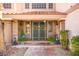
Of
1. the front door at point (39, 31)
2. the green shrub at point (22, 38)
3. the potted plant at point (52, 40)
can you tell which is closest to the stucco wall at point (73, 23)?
the potted plant at point (52, 40)

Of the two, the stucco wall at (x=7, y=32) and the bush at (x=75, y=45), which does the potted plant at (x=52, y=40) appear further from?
the stucco wall at (x=7, y=32)

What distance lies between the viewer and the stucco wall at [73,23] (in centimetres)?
662

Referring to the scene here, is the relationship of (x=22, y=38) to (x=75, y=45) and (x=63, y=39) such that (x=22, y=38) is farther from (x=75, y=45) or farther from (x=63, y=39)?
(x=75, y=45)

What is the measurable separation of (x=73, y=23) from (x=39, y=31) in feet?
2.34

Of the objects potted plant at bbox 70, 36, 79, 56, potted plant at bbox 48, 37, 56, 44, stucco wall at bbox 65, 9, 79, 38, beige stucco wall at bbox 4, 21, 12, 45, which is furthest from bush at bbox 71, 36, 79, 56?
beige stucco wall at bbox 4, 21, 12, 45

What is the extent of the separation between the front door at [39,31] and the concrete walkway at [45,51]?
0.67ft

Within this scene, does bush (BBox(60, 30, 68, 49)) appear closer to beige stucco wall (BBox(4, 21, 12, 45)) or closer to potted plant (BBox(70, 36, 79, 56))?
potted plant (BBox(70, 36, 79, 56))

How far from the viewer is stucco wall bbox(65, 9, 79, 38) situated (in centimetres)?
662

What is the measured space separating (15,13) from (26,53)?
2.73 ft

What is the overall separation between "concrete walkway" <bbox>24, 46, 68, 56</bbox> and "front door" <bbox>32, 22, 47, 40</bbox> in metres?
0.20

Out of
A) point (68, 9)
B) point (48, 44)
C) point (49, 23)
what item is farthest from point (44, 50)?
point (68, 9)

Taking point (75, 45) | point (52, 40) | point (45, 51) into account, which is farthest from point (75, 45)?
point (45, 51)

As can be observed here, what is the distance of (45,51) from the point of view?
6.67 meters

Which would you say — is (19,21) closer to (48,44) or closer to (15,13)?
(15,13)
